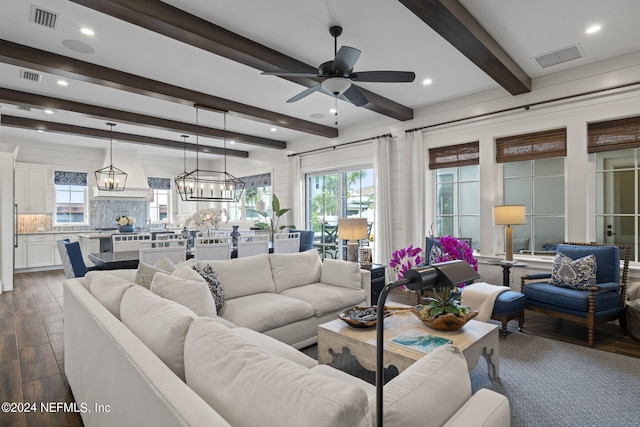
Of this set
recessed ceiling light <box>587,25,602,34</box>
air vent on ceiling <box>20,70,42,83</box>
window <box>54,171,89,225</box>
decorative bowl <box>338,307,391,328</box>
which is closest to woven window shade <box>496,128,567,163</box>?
recessed ceiling light <box>587,25,602,34</box>

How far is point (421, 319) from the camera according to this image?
249 cm

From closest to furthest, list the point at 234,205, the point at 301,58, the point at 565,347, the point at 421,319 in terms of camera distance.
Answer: the point at 421,319
the point at 565,347
the point at 301,58
the point at 234,205

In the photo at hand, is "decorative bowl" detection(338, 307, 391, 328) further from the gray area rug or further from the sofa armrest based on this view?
the sofa armrest

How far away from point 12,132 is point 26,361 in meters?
6.47

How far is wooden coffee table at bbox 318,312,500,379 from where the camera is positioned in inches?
81.7

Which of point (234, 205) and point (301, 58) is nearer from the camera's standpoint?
point (301, 58)

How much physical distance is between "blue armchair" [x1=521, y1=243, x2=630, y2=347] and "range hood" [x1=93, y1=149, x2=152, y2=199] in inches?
328

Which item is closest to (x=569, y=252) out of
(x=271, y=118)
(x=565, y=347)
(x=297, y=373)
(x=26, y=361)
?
(x=565, y=347)

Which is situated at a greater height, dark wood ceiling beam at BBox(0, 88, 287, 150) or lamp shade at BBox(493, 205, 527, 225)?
dark wood ceiling beam at BBox(0, 88, 287, 150)

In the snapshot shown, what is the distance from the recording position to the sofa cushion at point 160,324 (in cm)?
127

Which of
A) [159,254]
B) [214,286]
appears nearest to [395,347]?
[214,286]

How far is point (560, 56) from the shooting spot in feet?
12.3

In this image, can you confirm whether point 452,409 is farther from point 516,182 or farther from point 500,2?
point 516,182

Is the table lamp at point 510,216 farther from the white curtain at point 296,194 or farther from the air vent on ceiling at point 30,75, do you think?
the air vent on ceiling at point 30,75
